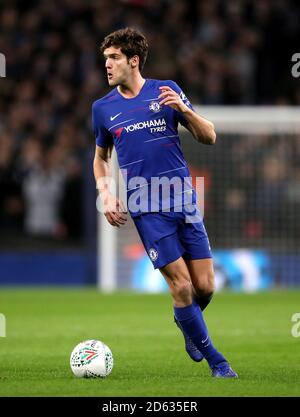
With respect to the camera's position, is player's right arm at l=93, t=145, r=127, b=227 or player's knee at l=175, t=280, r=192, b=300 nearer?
player's knee at l=175, t=280, r=192, b=300

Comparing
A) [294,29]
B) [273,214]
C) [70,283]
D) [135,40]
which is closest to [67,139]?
[70,283]

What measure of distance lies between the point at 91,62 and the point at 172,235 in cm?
1235

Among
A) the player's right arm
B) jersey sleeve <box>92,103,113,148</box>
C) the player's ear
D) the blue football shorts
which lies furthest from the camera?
jersey sleeve <box>92,103,113,148</box>

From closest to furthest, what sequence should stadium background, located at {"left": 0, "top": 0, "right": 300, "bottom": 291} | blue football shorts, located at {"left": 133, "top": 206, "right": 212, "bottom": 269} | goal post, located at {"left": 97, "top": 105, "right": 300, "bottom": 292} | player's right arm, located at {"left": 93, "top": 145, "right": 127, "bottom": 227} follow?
blue football shorts, located at {"left": 133, "top": 206, "right": 212, "bottom": 269} → player's right arm, located at {"left": 93, "top": 145, "right": 127, "bottom": 227} → goal post, located at {"left": 97, "top": 105, "right": 300, "bottom": 292} → stadium background, located at {"left": 0, "top": 0, "right": 300, "bottom": 291}

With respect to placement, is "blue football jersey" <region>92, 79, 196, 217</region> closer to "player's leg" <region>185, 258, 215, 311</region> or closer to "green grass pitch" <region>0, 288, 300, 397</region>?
"player's leg" <region>185, 258, 215, 311</region>

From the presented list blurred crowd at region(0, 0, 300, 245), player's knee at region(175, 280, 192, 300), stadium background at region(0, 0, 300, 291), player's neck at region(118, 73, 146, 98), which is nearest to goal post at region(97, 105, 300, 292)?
stadium background at region(0, 0, 300, 291)

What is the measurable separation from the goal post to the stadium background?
0.02m

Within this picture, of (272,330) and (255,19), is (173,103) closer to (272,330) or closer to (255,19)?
(272,330)

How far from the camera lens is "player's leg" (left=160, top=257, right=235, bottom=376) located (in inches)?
288

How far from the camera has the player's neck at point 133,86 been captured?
7591 mm

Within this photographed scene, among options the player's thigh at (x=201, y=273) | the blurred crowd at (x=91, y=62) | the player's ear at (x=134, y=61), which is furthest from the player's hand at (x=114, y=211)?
the blurred crowd at (x=91, y=62)

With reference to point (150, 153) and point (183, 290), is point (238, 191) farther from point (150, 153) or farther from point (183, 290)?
point (183, 290)

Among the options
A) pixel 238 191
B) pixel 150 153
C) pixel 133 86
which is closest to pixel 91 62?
pixel 238 191

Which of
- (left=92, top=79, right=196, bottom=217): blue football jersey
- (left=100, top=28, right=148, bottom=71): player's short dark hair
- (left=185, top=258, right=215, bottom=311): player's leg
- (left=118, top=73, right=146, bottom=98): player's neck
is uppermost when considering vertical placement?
(left=100, top=28, right=148, bottom=71): player's short dark hair
